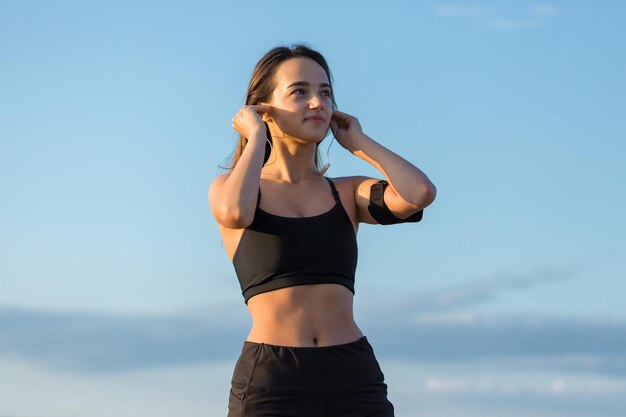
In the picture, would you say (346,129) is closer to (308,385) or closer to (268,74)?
(268,74)

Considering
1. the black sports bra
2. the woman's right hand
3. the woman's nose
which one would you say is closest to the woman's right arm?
the woman's right hand

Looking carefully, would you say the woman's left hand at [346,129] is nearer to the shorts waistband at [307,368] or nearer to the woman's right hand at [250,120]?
the woman's right hand at [250,120]

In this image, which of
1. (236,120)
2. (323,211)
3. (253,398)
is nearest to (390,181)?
(323,211)

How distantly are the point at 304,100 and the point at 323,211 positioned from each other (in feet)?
2.07

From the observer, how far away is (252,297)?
5.62m

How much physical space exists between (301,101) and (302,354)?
4.64 feet

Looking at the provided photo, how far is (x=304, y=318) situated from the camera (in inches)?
215

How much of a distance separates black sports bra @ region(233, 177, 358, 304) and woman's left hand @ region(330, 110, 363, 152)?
64 cm

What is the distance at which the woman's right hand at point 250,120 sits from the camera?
5.88m

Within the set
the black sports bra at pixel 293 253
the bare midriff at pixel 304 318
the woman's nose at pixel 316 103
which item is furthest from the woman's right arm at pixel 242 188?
the bare midriff at pixel 304 318

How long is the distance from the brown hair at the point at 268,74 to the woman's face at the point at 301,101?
6 centimetres

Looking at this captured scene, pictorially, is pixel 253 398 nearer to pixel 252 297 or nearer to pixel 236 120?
pixel 252 297

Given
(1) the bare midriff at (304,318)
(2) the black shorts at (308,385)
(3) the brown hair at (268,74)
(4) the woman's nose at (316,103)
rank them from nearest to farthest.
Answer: (2) the black shorts at (308,385) < (1) the bare midriff at (304,318) < (4) the woman's nose at (316,103) < (3) the brown hair at (268,74)

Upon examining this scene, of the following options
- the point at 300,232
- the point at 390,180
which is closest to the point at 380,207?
the point at 390,180
